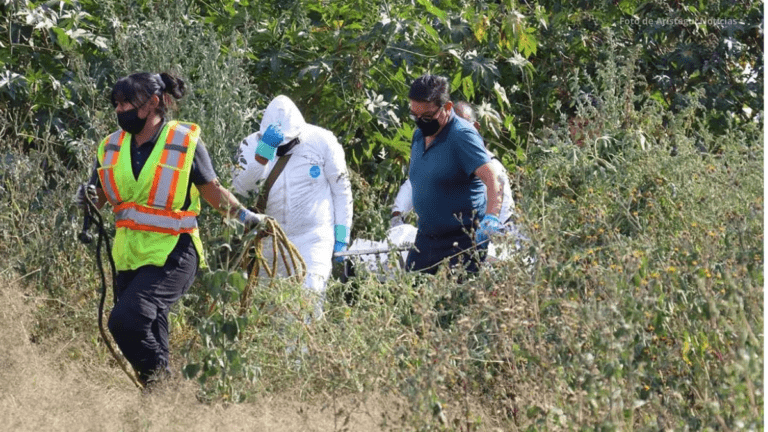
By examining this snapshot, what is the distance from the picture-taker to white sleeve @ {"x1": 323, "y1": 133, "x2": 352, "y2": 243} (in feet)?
21.3

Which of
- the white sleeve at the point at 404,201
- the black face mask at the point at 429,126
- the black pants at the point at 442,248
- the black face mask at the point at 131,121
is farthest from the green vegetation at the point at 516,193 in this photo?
the black face mask at the point at 131,121

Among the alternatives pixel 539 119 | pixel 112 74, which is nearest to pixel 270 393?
pixel 112 74

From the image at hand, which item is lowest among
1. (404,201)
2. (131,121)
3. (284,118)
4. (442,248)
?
(404,201)

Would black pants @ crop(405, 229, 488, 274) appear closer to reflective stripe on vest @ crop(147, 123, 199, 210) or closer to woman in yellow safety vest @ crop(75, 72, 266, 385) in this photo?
woman in yellow safety vest @ crop(75, 72, 266, 385)

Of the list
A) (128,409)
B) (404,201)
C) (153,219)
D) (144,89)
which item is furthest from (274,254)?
(404,201)

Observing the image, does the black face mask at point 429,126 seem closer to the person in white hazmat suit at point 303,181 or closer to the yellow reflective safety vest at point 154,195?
the person in white hazmat suit at point 303,181

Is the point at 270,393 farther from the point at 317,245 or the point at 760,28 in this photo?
the point at 760,28

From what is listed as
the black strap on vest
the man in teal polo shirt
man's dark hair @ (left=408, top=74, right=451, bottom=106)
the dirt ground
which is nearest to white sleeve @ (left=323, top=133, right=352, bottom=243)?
the black strap on vest

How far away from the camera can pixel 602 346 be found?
379 cm

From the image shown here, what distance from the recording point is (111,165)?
5398 mm

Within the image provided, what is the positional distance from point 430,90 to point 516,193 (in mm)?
657

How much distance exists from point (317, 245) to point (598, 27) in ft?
13.7

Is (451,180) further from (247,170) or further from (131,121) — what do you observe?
(131,121)

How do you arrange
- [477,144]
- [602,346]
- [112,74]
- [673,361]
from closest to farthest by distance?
[602,346]
[673,361]
[477,144]
[112,74]
